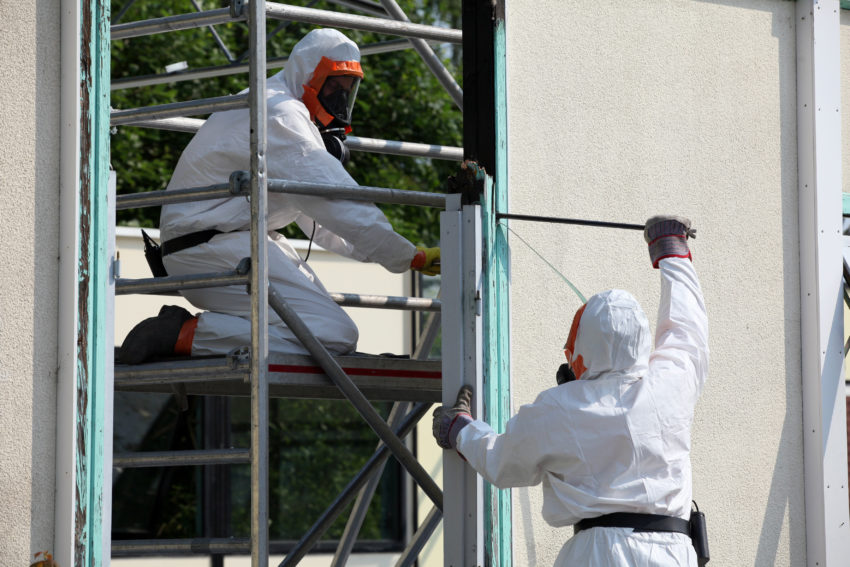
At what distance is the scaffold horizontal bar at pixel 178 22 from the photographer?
15.7 feet

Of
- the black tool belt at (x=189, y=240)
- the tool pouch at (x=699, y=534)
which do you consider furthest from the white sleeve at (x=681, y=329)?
the black tool belt at (x=189, y=240)

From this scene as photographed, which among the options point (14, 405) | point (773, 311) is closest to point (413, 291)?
point (773, 311)

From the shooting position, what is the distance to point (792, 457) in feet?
19.5

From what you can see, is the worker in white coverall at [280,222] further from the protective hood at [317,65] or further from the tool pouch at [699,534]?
the tool pouch at [699,534]

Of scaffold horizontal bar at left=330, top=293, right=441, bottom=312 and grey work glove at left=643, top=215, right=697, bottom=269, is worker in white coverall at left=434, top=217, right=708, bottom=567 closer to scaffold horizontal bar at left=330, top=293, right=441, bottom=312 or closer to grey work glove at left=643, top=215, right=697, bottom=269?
grey work glove at left=643, top=215, right=697, bottom=269

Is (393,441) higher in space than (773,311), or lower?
lower

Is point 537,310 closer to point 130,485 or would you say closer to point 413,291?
point 413,291

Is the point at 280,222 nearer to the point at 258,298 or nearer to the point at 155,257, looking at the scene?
the point at 155,257

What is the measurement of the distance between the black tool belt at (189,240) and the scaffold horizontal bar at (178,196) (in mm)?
321

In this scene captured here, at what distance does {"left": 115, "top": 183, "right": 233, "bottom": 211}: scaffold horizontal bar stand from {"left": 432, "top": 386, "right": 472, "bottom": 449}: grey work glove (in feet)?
3.46

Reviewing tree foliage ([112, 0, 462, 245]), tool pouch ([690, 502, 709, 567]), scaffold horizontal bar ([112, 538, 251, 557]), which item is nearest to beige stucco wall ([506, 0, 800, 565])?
tool pouch ([690, 502, 709, 567])

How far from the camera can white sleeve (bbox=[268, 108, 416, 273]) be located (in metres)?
5.05

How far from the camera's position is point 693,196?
19.2ft

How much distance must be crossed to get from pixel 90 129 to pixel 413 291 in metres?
7.74
